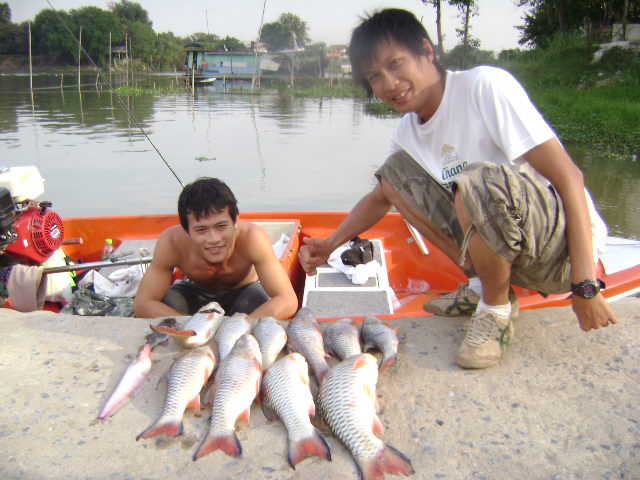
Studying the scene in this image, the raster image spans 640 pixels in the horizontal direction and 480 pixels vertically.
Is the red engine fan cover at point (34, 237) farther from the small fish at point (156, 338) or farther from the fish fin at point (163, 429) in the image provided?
the fish fin at point (163, 429)

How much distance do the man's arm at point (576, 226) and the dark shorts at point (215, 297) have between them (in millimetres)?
2455

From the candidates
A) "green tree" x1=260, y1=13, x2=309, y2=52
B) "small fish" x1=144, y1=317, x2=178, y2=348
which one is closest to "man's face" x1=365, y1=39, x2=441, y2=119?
"small fish" x1=144, y1=317, x2=178, y2=348

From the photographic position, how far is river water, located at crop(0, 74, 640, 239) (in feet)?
39.0

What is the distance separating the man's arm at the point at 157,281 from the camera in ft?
12.4

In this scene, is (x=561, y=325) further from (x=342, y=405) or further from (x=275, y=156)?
(x=275, y=156)

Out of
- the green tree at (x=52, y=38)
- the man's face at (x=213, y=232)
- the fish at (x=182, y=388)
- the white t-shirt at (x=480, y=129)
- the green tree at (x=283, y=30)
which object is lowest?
the fish at (x=182, y=388)

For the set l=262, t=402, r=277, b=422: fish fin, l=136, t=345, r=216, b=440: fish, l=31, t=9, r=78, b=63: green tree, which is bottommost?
l=262, t=402, r=277, b=422: fish fin

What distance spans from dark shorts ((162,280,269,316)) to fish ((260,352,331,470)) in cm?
168

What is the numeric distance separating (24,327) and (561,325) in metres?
3.22

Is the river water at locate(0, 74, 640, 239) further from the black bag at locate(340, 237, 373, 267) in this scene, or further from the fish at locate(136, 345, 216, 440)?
the fish at locate(136, 345, 216, 440)

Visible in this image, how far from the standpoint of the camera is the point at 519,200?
2.33m

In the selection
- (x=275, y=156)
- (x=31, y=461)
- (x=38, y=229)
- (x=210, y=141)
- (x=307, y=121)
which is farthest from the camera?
(x=307, y=121)

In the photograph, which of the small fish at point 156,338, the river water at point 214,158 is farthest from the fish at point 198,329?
the river water at point 214,158

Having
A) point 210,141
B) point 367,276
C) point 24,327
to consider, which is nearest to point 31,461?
point 24,327
